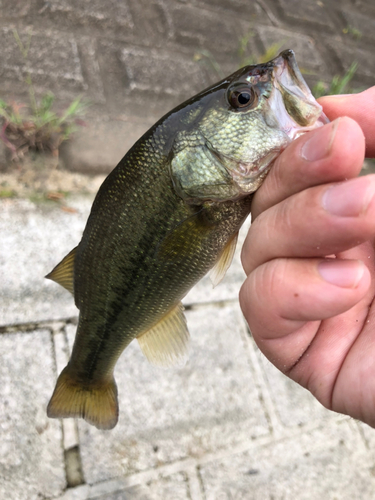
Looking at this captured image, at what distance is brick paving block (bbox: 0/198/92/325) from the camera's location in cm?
215

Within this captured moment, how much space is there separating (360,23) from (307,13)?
81 centimetres

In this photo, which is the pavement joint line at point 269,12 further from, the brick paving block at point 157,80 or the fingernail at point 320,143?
the fingernail at point 320,143

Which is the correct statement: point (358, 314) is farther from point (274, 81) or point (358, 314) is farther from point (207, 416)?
point (207, 416)

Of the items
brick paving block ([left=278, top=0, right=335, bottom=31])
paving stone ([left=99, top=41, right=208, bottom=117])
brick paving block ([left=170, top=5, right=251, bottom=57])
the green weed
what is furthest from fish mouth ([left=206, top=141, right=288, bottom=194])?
the green weed

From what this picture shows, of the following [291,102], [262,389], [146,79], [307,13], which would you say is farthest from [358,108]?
[307,13]

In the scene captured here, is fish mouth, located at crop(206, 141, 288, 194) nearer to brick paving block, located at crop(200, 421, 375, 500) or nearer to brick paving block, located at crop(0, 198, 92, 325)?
brick paving block, located at crop(0, 198, 92, 325)

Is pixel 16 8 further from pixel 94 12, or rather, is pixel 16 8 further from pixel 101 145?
pixel 101 145

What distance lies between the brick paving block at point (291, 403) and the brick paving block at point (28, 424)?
1.12 metres

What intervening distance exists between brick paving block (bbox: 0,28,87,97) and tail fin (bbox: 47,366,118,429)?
217cm

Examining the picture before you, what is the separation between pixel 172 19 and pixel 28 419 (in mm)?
3658

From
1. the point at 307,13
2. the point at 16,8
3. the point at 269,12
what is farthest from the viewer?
the point at 307,13

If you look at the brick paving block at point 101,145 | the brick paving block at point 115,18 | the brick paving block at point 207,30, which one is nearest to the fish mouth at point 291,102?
the brick paving block at point 101,145

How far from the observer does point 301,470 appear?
207 centimetres

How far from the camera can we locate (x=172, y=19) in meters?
3.96
